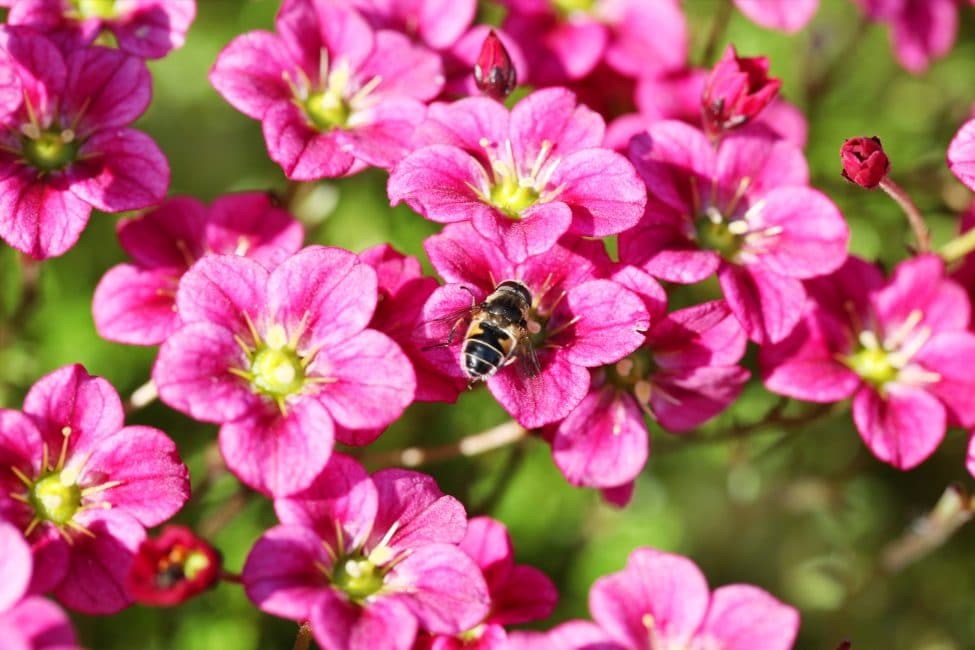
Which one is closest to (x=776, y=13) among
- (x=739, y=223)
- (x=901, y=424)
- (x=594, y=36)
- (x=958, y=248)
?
(x=594, y=36)

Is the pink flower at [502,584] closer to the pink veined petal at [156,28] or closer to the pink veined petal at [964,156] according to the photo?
the pink veined petal at [964,156]

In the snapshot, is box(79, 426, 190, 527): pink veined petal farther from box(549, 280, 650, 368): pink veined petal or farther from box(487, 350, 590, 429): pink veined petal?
box(549, 280, 650, 368): pink veined petal

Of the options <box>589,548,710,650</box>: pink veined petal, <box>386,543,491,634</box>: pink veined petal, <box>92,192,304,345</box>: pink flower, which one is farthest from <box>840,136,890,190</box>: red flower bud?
<box>92,192,304,345</box>: pink flower

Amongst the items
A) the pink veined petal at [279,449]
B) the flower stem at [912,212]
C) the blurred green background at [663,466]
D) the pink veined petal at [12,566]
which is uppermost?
the flower stem at [912,212]

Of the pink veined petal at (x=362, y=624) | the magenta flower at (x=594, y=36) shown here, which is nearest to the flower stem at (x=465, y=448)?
the pink veined petal at (x=362, y=624)

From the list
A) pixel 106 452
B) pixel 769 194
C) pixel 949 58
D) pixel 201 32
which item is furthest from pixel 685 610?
pixel 949 58

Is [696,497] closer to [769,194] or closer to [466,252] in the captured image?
[769,194]

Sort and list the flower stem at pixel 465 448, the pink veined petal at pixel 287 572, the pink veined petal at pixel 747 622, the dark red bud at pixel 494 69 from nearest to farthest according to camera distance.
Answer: the pink veined petal at pixel 287 572, the pink veined petal at pixel 747 622, the dark red bud at pixel 494 69, the flower stem at pixel 465 448

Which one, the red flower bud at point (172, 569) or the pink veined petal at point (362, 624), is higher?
the red flower bud at point (172, 569)
